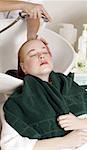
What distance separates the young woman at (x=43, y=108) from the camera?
1.17m

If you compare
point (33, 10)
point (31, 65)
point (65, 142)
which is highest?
point (33, 10)

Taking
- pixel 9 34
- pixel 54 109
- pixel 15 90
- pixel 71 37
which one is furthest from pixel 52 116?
pixel 71 37

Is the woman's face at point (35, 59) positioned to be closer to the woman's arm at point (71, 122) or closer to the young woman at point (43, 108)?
the young woman at point (43, 108)

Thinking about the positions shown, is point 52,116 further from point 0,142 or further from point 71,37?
point 71,37

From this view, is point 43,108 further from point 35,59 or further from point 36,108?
point 35,59

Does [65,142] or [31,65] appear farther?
[31,65]

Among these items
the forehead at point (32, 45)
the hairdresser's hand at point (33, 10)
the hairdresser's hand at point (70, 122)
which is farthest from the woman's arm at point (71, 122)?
the hairdresser's hand at point (33, 10)

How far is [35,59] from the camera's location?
1291 mm

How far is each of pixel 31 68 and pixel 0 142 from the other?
1.07 feet

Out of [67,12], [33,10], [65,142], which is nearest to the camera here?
[65,142]

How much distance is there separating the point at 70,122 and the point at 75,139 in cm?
7

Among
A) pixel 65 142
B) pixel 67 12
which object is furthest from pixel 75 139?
pixel 67 12

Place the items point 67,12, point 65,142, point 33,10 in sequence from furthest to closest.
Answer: point 67,12, point 33,10, point 65,142

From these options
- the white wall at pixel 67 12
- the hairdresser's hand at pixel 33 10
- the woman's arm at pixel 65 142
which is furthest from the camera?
the white wall at pixel 67 12
